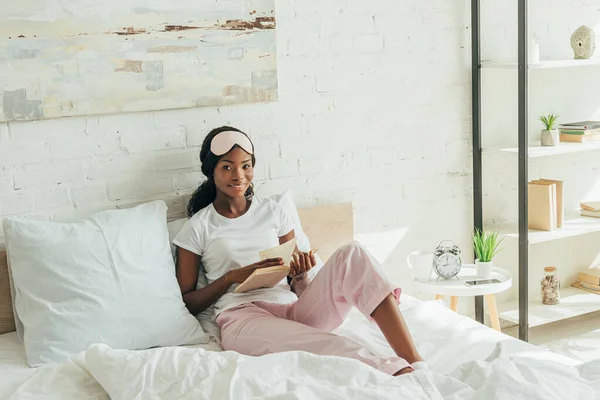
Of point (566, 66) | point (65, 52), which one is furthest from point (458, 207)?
point (65, 52)

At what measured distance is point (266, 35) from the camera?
9.57ft

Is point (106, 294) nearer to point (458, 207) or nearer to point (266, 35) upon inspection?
point (266, 35)

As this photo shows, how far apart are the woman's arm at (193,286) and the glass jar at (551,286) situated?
59.8 inches

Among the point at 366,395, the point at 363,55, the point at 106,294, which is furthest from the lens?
the point at 363,55

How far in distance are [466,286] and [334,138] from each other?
76cm

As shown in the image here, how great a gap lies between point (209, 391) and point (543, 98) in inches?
83.5

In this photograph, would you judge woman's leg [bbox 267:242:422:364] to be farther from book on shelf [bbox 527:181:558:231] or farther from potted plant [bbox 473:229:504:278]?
book on shelf [bbox 527:181:558:231]

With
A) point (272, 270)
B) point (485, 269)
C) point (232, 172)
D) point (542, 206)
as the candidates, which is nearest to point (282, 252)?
point (272, 270)

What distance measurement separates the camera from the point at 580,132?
3.31 meters

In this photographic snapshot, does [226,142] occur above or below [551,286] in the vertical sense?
above

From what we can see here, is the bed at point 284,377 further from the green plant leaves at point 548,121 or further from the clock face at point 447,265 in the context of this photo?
the green plant leaves at point 548,121

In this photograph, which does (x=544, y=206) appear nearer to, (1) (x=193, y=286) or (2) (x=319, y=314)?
(2) (x=319, y=314)

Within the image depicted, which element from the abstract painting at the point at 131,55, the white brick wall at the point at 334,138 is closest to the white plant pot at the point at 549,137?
the white brick wall at the point at 334,138

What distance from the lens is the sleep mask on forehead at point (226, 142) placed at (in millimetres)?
2676
